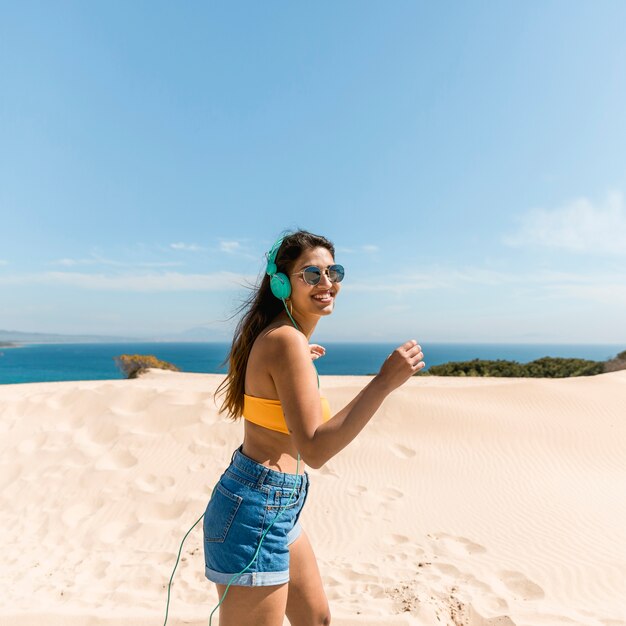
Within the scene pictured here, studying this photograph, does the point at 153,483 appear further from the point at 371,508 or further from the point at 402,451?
the point at 402,451

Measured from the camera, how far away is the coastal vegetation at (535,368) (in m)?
21.2

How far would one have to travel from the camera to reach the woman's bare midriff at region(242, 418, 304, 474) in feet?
6.25

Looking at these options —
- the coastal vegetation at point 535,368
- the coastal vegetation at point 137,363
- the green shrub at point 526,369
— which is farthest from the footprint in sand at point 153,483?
the coastal vegetation at point 137,363

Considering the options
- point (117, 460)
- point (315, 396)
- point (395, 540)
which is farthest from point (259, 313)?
point (117, 460)

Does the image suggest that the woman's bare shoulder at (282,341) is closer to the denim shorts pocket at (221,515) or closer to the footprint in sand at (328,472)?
the denim shorts pocket at (221,515)

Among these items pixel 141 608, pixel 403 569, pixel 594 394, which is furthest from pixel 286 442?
pixel 594 394

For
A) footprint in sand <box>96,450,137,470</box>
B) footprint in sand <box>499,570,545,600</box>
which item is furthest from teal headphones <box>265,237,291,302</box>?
footprint in sand <box>96,450,137,470</box>

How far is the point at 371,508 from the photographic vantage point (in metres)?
5.99

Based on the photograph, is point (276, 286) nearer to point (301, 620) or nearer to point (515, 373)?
point (301, 620)

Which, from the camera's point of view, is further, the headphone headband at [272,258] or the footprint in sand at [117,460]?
the footprint in sand at [117,460]

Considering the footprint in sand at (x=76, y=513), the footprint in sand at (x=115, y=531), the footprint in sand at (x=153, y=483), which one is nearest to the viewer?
the footprint in sand at (x=115, y=531)

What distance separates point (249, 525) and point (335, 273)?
1115 millimetres

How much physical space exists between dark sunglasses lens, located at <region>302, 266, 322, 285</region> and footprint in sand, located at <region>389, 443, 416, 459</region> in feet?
20.8

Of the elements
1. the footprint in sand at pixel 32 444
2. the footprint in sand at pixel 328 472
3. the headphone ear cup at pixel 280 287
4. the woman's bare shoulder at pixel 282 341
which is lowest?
the footprint in sand at pixel 328 472
